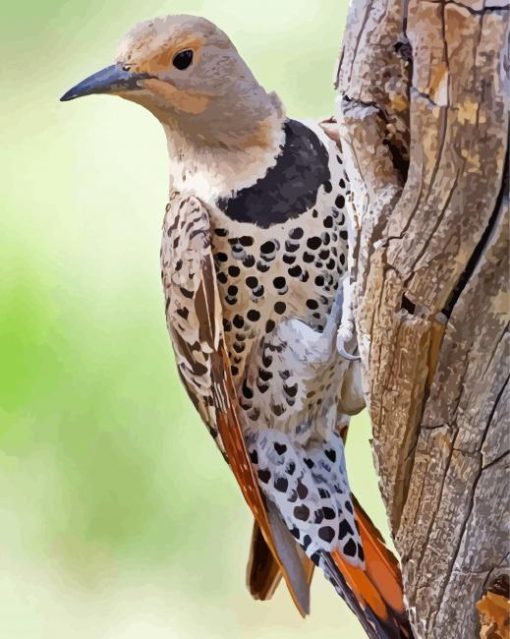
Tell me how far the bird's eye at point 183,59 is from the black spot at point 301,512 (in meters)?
0.61

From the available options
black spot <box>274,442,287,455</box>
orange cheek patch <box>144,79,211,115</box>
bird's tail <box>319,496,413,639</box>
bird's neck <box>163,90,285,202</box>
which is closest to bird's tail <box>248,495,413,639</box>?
bird's tail <box>319,496,413,639</box>

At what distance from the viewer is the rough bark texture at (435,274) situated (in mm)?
1043

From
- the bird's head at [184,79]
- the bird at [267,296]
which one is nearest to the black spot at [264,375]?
the bird at [267,296]

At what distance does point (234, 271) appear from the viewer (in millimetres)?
1556

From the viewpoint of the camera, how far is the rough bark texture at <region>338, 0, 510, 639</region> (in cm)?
104

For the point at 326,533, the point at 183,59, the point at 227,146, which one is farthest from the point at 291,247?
the point at 326,533

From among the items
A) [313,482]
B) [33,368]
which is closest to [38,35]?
[33,368]

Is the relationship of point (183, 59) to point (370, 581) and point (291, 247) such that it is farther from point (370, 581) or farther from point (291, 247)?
point (370, 581)

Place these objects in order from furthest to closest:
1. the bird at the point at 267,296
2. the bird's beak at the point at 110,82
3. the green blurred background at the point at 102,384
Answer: the green blurred background at the point at 102,384 < the bird at the point at 267,296 < the bird's beak at the point at 110,82

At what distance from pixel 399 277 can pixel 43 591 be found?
165 centimetres

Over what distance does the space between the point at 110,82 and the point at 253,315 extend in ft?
1.19

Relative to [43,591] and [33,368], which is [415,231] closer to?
[33,368]

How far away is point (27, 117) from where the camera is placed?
255cm

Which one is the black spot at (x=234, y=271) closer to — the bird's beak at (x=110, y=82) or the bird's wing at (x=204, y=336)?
the bird's wing at (x=204, y=336)
